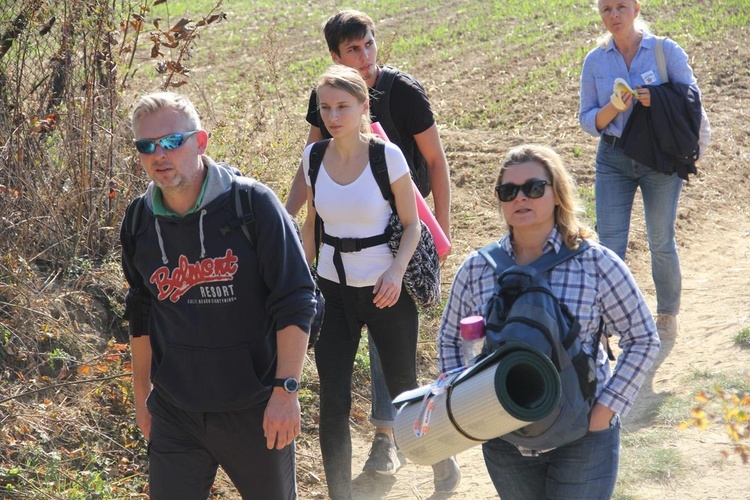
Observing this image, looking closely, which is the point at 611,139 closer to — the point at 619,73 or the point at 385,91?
the point at 619,73

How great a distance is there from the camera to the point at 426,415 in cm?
304

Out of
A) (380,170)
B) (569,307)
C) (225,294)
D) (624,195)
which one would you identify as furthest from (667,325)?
(225,294)

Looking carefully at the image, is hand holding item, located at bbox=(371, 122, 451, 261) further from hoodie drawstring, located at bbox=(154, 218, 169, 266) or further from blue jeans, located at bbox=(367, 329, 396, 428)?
hoodie drawstring, located at bbox=(154, 218, 169, 266)

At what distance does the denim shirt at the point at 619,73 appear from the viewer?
6043mm

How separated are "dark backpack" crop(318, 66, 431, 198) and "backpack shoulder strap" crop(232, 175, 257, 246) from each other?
1.55 m

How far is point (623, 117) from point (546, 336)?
3.46 meters

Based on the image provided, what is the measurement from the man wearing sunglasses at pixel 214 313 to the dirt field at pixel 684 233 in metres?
1.89

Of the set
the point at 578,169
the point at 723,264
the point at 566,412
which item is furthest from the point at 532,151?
the point at 578,169

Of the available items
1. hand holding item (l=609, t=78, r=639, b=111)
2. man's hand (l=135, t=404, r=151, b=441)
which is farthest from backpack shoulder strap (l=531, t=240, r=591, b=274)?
hand holding item (l=609, t=78, r=639, b=111)

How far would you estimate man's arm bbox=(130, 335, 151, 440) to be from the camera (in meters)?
3.74

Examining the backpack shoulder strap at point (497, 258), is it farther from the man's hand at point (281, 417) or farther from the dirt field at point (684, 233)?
the dirt field at point (684, 233)

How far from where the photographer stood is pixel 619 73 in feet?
20.0

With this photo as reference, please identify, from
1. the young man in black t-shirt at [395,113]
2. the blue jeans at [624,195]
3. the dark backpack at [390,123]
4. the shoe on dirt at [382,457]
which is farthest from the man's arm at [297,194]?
the blue jeans at [624,195]

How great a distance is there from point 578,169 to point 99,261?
222 inches
